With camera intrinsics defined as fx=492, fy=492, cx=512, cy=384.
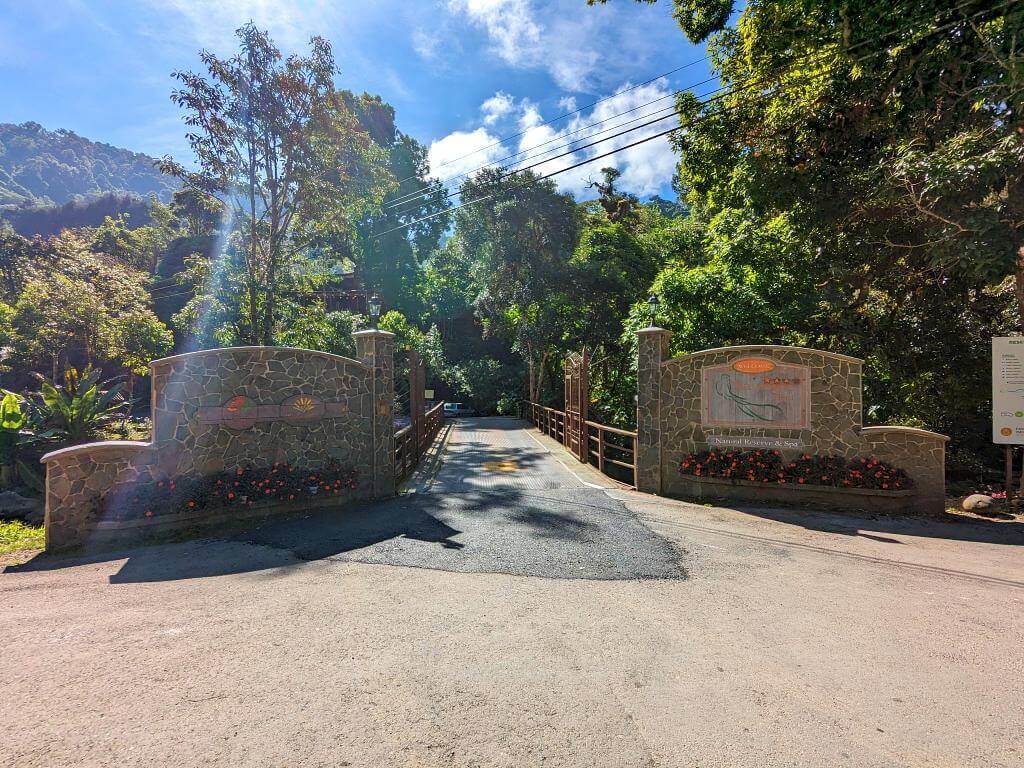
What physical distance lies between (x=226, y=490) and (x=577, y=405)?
27.1 feet

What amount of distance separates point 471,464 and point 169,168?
11.5m

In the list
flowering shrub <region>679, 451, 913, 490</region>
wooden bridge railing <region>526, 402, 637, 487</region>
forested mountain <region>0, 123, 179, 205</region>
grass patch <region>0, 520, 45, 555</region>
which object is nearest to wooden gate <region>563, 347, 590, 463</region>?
wooden bridge railing <region>526, 402, 637, 487</region>

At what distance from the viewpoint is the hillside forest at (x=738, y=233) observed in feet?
24.0

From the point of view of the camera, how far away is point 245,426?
7027mm

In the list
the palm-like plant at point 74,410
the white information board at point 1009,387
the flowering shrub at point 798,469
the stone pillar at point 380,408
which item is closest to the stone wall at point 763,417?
the flowering shrub at point 798,469

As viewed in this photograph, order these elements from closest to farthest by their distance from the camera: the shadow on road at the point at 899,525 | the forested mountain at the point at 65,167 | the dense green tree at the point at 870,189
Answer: the shadow on road at the point at 899,525 → the dense green tree at the point at 870,189 → the forested mountain at the point at 65,167

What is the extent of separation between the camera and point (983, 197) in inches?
289

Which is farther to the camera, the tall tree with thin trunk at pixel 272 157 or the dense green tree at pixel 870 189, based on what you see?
the tall tree with thin trunk at pixel 272 157

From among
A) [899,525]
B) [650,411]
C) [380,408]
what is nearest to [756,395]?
[650,411]

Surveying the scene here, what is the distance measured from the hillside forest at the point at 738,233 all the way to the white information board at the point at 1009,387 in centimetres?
122

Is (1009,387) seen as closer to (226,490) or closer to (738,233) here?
(738,233)

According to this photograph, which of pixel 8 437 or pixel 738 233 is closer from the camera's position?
pixel 8 437

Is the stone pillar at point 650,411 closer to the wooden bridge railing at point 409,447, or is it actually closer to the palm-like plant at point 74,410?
the wooden bridge railing at point 409,447

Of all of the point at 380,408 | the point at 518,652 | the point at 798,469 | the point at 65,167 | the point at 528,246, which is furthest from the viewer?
the point at 65,167
